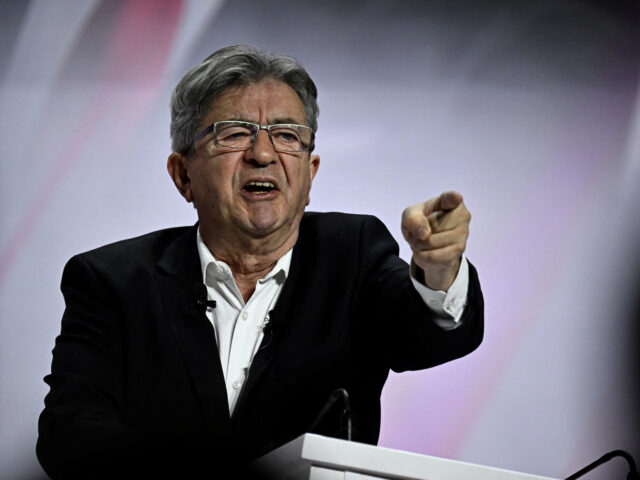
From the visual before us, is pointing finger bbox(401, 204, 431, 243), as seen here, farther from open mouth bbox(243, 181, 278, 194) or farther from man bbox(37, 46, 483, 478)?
open mouth bbox(243, 181, 278, 194)

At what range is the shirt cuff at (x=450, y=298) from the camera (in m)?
1.75

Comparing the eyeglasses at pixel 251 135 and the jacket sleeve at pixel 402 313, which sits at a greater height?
the eyeglasses at pixel 251 135

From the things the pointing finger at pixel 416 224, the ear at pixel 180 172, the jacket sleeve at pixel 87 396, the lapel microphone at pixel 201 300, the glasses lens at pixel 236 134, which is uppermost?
the glasses lens at pixel 236 134

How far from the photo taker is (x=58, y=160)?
120 inches

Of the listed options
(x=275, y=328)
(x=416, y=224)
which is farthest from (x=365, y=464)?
(x=275, y=328)

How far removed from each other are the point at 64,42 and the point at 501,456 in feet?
6.38

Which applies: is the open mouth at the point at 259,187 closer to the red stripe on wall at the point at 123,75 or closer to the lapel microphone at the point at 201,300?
the lapel microphone at the point at 201,300

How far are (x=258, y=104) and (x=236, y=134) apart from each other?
0.09m

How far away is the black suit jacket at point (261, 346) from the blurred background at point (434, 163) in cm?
72

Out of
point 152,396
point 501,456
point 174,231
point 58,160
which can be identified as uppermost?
point 58,160

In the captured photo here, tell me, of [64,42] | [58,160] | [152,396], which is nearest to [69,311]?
[152,396]

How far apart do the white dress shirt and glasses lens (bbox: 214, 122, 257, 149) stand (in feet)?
0.84

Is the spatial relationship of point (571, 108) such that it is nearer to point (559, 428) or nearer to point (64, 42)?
point (559, 428)

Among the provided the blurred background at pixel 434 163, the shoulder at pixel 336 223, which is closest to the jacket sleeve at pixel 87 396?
the shoulder at pixel 336 223
